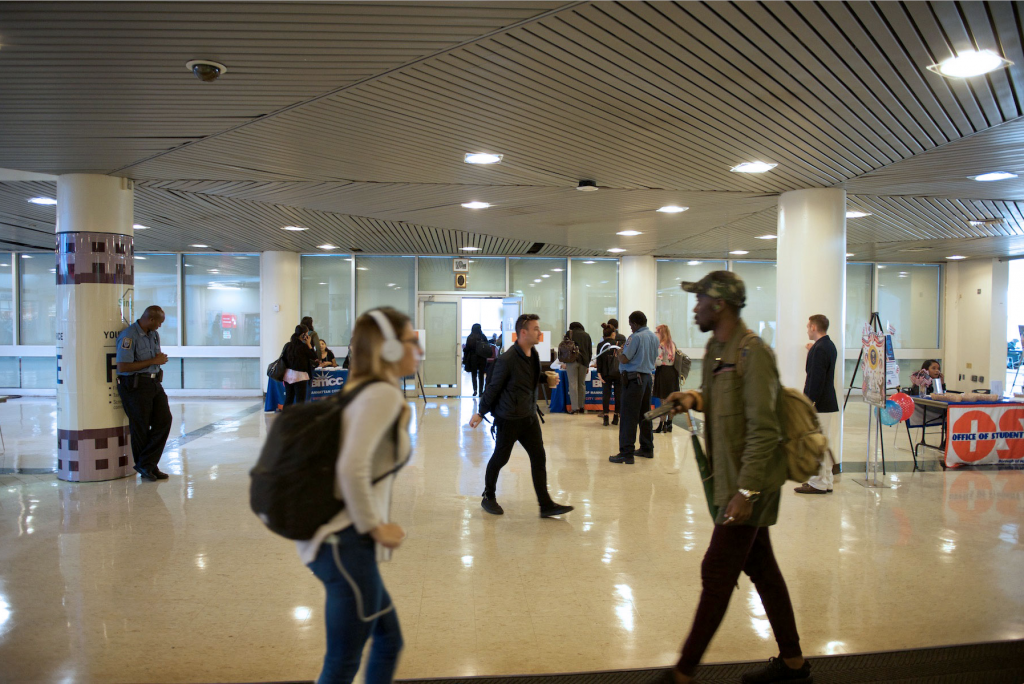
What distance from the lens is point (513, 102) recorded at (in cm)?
492

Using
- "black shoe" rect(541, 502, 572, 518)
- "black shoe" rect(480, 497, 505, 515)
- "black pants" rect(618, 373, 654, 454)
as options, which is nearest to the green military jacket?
"black shoe" rect(541, 502, 572, 518)

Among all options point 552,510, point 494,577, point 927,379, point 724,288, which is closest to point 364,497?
point 724,288

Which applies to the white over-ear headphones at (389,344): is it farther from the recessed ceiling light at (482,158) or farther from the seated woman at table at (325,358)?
the seated woman at table at (325,358)

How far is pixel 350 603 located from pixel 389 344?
0.79 metres

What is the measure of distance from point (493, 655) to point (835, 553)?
2817mm

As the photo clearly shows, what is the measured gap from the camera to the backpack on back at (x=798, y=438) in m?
2.66

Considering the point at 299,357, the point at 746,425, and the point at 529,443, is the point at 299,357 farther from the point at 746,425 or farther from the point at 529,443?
the point at 746,425

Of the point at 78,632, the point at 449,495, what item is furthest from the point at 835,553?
the point at 78,632

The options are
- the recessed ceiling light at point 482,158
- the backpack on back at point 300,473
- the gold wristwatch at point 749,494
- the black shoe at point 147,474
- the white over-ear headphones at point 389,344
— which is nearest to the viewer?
the backpack on back at point 300,473

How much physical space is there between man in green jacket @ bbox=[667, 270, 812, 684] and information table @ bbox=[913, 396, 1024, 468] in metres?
6.39

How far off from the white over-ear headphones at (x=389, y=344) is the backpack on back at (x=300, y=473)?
20 cm

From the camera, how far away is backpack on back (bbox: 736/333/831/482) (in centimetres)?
266

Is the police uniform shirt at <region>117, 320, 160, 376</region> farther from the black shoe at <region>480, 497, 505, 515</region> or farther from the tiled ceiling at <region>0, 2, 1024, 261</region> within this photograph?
the black shoe at <region>480, 497, 505, 515</region>

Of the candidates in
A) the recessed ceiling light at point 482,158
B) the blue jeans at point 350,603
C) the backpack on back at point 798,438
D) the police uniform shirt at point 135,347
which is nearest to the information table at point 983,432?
the recessed ceiling light at point 482,158
